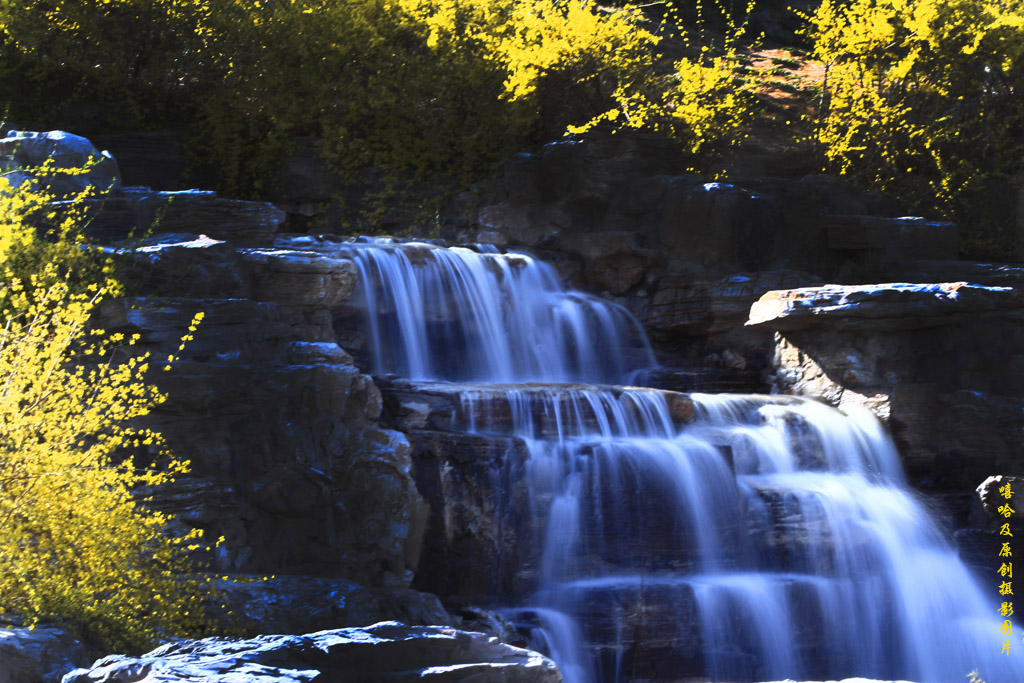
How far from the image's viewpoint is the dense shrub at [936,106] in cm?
1483

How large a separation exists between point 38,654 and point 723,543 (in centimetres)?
557

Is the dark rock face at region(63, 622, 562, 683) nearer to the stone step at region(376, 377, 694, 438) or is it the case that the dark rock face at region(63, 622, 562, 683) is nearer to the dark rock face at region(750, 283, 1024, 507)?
the stone step at region(376, 377, 694, 438)

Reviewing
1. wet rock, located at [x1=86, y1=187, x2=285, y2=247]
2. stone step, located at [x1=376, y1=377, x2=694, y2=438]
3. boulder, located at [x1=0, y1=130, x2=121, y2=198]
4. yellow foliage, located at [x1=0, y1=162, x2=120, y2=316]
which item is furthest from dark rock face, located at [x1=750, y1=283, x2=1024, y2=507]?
boulder, located at [x1=0, y1=130, x2=121, y2=198]

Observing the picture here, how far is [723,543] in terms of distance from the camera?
8.48 m

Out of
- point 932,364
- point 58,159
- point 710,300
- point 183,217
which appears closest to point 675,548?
point 932,364

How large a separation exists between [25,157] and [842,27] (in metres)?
12.5

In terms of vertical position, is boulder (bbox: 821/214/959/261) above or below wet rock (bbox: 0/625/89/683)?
above

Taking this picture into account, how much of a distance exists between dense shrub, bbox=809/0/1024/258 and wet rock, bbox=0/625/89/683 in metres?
13.4

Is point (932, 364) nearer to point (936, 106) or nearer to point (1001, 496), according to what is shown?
point (1001, 496)

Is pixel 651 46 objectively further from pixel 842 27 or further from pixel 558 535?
pixel 558 535

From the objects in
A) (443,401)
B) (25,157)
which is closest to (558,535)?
(443,401)

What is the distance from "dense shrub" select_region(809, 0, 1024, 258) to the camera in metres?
14.8

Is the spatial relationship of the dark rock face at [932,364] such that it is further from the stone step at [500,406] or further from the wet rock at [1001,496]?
the stone step at [500,406]

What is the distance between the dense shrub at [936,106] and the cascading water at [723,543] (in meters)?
6.20
